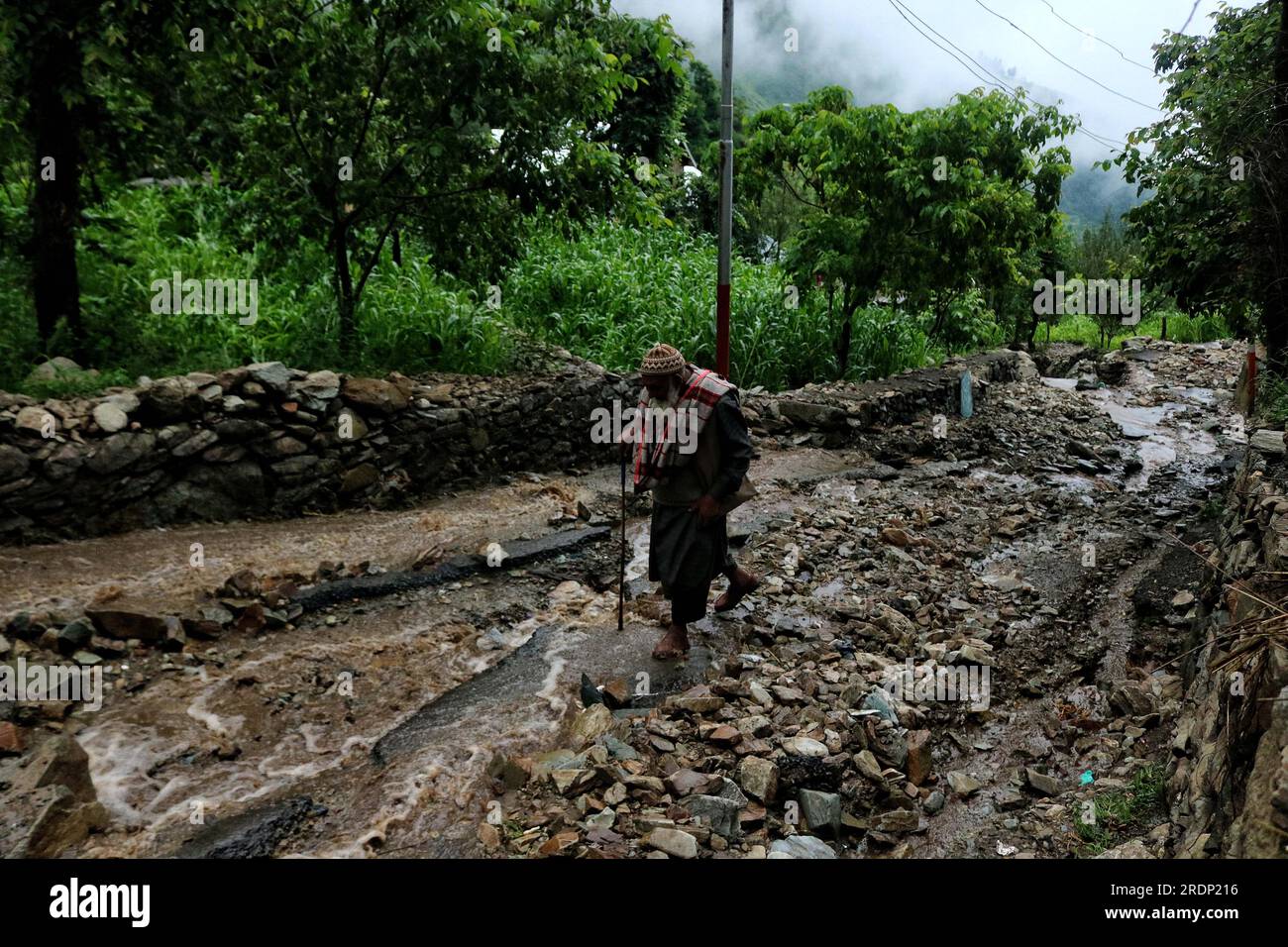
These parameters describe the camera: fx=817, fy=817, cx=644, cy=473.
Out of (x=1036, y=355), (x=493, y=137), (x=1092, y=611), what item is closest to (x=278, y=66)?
(x=493, y=137)

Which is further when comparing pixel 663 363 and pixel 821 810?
pixel 663 363

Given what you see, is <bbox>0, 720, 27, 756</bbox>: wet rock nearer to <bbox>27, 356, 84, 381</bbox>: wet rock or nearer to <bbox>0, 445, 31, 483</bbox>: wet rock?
<bbox>0, 445, 31, 483</bbox>: wet rock

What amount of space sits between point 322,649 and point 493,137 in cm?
551

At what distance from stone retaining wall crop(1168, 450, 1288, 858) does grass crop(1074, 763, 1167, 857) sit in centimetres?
8

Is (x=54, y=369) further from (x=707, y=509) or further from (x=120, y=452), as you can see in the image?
(x=707, y=509)

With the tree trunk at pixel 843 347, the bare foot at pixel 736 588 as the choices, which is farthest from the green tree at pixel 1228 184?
the bare foot at pixel 736 588

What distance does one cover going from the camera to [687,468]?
5.09m

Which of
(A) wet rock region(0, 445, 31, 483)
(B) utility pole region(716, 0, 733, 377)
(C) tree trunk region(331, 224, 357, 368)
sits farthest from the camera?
(C) tree trunk region(331, 224, 357, 368)

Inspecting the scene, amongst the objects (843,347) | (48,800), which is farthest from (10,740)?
(843,347)

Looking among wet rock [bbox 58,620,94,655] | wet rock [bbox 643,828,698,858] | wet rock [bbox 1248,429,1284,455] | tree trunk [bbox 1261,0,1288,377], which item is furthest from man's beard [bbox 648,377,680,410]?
tree trunk [bbox 1261,0,1288,377]

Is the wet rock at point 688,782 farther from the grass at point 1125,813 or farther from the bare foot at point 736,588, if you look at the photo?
the bare foot at point 736,588

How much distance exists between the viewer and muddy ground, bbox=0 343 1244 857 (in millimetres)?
3730

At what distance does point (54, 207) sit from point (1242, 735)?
903 cm

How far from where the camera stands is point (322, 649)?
557 cm
